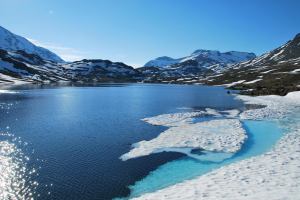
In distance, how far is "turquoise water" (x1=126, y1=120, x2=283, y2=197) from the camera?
22.6 metres

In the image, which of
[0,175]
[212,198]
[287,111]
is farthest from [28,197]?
[287,111]

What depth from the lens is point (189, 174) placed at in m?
24.8

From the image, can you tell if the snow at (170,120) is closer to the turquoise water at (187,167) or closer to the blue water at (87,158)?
the blue water at (87,158)

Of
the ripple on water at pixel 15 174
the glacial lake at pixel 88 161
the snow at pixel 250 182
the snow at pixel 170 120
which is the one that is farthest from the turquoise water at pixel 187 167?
the snow at pixel 170 120

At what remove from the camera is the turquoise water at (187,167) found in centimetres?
2256

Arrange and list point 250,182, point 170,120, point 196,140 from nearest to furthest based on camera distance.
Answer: point 250,182 → point 196,140 → point 170,120

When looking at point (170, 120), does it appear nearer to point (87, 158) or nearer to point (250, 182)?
point (87, 158)

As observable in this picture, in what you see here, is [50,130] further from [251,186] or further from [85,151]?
[251,186]

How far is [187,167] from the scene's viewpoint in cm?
2669

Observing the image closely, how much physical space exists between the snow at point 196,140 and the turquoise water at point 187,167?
4.51ft

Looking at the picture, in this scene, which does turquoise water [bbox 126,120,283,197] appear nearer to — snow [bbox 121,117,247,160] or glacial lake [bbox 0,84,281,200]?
glacial lake [bbox 0,84,281,200]

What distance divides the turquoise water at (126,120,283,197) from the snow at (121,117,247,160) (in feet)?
4.51

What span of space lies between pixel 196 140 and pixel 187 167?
8.65 metres

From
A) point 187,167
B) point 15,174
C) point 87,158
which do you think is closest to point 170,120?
point 87,158
